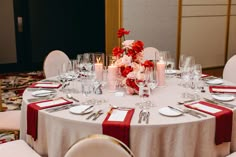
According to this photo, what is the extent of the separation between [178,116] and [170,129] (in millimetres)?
127

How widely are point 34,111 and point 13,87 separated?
146 inches

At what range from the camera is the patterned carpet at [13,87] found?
4.58 m

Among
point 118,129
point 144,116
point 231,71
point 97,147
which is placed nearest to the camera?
point 97,147

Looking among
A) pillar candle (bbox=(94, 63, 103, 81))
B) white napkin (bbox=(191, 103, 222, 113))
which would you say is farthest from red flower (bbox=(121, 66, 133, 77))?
white napkin (bbox=(191, 103, 222, 113))

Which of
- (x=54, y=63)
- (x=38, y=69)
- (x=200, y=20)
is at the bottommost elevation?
(x=38, y=69)

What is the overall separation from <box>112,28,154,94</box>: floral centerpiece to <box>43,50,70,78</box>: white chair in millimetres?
1185

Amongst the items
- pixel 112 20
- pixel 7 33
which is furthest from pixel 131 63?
pixel 7 33

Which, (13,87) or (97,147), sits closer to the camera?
(97,147)

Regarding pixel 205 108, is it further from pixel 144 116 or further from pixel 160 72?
pixel 160 72

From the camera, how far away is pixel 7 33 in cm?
721

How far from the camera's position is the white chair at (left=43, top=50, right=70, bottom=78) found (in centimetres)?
354

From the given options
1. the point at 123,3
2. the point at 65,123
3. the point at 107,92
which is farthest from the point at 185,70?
the point at 123,3

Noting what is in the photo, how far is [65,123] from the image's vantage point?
2021mm

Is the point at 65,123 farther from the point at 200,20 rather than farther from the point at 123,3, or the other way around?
the point at 200,20
